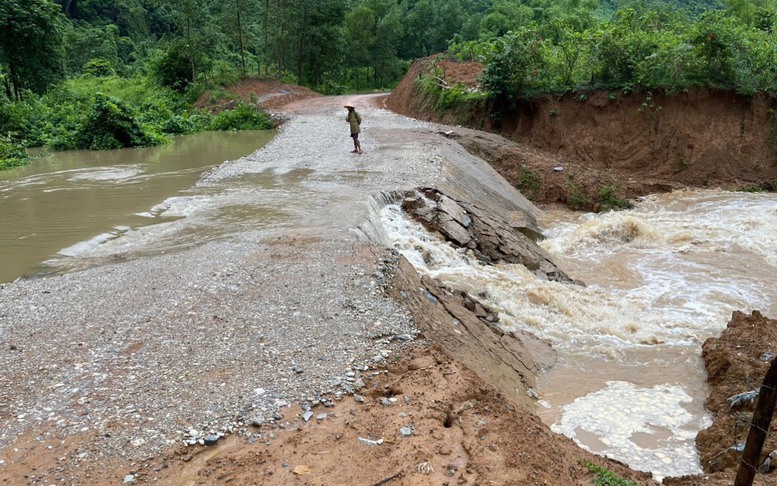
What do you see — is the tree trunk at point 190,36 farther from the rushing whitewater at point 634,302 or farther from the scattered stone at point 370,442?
the scattered stone at point 370,442

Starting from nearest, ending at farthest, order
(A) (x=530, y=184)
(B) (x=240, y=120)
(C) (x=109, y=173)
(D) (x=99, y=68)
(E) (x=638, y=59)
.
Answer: (C) (x=109, y=173)
(A) (x=530, y=184)
(E) (x=638, y=59)
(B) (x=240, y=120)
(D) (x=99, y=68)

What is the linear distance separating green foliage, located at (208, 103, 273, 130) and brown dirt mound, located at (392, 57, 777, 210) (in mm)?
10918

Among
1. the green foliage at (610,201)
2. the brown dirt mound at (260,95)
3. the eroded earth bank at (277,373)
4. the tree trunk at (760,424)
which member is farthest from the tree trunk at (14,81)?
the tree trunk at (760,424)

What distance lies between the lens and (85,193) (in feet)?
42.5

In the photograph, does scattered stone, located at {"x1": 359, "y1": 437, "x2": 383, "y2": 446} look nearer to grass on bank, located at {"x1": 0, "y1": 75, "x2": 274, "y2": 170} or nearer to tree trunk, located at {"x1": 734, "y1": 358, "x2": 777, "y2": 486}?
tree trunk, located at {"x1": 734, "y1": 358, "x2": 777, "y2": 486}

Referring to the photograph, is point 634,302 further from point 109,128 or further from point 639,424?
point 109,128

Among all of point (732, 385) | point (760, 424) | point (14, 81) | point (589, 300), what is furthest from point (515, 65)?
point (14, 81)

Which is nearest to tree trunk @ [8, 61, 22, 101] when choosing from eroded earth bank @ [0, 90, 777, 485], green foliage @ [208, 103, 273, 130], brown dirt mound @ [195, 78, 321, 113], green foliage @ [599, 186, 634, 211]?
brown dirt mound @ [195, 78, 321, 113]

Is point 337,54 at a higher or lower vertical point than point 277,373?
higher

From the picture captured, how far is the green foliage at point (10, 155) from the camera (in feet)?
57.3

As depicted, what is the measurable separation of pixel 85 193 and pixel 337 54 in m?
31.4

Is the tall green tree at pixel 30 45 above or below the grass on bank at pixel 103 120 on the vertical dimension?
above

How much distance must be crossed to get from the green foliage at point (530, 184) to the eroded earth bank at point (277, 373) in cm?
853

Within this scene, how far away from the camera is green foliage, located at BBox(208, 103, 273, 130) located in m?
26.0
